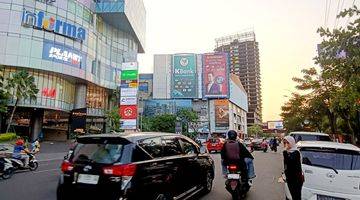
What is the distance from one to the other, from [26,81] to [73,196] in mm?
40053

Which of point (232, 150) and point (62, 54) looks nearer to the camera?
point (232, 150)

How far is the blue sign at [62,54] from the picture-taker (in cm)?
4506

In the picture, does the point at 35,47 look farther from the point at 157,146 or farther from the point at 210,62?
the point at 210,62

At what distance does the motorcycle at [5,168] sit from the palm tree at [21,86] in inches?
1152

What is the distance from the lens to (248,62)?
556 feet

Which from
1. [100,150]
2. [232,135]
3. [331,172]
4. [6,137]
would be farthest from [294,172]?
[6,137]

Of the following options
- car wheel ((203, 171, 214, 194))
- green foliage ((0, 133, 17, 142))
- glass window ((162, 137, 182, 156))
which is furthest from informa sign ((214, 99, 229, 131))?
glass window ((162, 137, 182, 156))

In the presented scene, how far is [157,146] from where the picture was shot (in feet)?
20.0

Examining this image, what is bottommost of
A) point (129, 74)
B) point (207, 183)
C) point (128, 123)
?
point (207, 183)

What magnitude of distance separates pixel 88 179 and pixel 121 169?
26.4 inches

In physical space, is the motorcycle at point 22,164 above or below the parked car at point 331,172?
below

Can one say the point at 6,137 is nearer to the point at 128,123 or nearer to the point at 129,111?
the point at 128,123

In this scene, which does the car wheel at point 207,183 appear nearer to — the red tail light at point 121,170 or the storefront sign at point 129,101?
the red tail light at point 121,170

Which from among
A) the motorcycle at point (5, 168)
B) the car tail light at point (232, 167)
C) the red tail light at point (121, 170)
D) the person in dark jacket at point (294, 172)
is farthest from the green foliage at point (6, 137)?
the person in dark jacket at point (294, 172)
